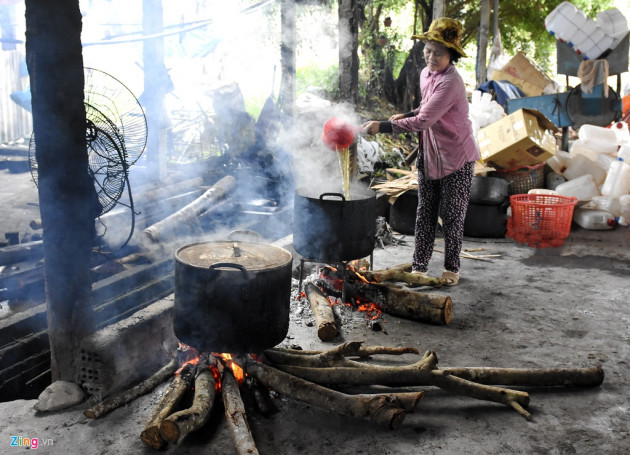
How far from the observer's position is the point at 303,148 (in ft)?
29.5

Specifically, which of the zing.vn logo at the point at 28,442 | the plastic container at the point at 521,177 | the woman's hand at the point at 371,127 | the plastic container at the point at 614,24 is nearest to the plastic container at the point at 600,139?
the plastic container at the point at 521,177

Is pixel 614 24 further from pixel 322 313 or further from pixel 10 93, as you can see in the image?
pixel 10 93

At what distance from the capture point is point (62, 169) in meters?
3.38

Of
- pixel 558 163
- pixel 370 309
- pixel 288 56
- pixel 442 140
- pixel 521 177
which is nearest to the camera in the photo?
pixel 370 309

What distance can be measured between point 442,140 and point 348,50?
11.1 ft

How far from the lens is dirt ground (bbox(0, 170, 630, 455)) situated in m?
3.07

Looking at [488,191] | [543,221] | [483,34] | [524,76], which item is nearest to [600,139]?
[543,221]

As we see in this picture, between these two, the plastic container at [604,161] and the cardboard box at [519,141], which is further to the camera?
the plastic container at [604,161]

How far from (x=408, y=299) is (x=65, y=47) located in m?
3.50

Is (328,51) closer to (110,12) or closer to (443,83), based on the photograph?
(110,12)

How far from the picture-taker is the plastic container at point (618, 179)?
848cm

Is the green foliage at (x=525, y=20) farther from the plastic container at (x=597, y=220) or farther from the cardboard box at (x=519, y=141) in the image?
the plastic container at (x=597, y=220)

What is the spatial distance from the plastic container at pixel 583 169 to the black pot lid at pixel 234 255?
771 cm

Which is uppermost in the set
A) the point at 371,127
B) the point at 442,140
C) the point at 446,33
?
the point at 446,33
